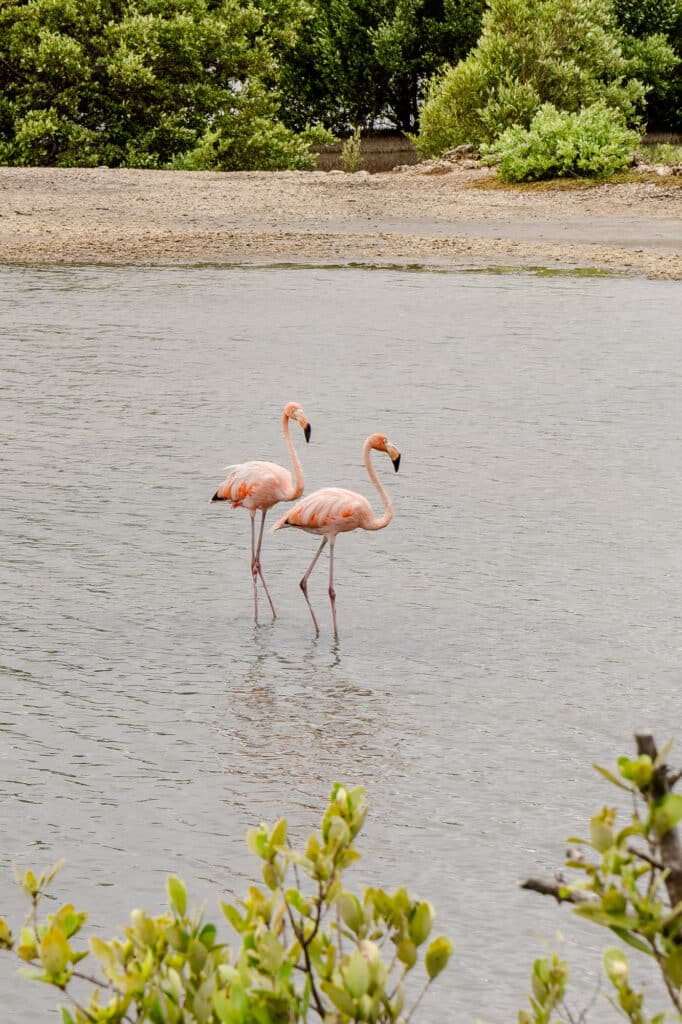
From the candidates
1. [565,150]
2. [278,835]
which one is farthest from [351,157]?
[278,835]

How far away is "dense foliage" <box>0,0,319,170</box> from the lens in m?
32.6

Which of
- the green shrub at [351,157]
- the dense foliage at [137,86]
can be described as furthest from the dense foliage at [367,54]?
the dense foliage at [137,86]

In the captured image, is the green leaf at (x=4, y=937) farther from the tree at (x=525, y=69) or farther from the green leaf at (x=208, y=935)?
the tree at (x=525, y=69)

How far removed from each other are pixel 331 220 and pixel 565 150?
182 inches

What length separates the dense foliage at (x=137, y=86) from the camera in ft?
107

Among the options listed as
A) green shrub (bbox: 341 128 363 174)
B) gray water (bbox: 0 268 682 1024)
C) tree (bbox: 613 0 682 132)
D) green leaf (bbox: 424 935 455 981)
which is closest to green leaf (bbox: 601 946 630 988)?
green leaf (bbox: 424 935 455 981)

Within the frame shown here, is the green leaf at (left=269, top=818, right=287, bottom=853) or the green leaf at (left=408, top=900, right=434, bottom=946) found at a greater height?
the green leaf at (left=269, top=818, right=287, bottom=853)

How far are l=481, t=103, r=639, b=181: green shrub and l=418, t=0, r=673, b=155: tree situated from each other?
131 inches

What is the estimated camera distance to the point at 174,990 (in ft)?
7.74

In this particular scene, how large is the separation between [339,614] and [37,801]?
2524 millimetres

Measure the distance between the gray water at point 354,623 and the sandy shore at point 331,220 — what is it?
617 centimetres

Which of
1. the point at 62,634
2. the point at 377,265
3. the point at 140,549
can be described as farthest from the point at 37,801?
the point at 377,265

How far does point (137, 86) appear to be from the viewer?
33438mm

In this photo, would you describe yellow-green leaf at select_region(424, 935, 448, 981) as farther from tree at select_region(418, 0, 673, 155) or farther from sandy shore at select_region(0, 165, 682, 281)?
tree at select_region(418, 0, 673, 155)
